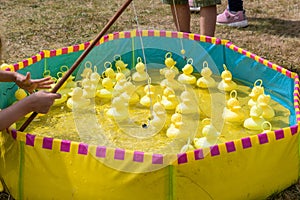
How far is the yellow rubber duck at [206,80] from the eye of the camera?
7.39ft

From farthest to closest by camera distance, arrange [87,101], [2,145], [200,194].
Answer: [87,101]
[2,145]
[200,194]

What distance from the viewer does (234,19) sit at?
10.9 feet

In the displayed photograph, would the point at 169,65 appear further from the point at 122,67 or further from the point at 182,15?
the point at 182,15

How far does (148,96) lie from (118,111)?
18 cm

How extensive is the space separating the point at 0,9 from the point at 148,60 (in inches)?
69.5

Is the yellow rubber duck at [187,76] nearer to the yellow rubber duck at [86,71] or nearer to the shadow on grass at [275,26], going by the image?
the yellow rubber duck at [86,71]

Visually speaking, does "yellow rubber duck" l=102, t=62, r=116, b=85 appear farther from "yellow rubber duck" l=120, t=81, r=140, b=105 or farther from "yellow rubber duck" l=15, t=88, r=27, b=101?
"yellow rubber duck" l=15, t=88, r=27, b=101

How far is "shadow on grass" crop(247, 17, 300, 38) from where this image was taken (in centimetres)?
320

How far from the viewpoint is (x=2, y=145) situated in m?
1.62

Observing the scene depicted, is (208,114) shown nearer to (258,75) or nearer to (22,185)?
(258,75)

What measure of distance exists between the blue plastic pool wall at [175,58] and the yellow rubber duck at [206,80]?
153 mm

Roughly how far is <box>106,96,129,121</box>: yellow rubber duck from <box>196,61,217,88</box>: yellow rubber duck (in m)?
0.42

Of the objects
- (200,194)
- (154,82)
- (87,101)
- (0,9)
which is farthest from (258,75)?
(0,9)

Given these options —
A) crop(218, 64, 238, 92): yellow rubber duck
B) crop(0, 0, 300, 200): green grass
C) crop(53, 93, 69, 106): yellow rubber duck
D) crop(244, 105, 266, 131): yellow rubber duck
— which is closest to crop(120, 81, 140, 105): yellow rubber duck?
crop(53, 93, 69, 106): yellow rubber duck
